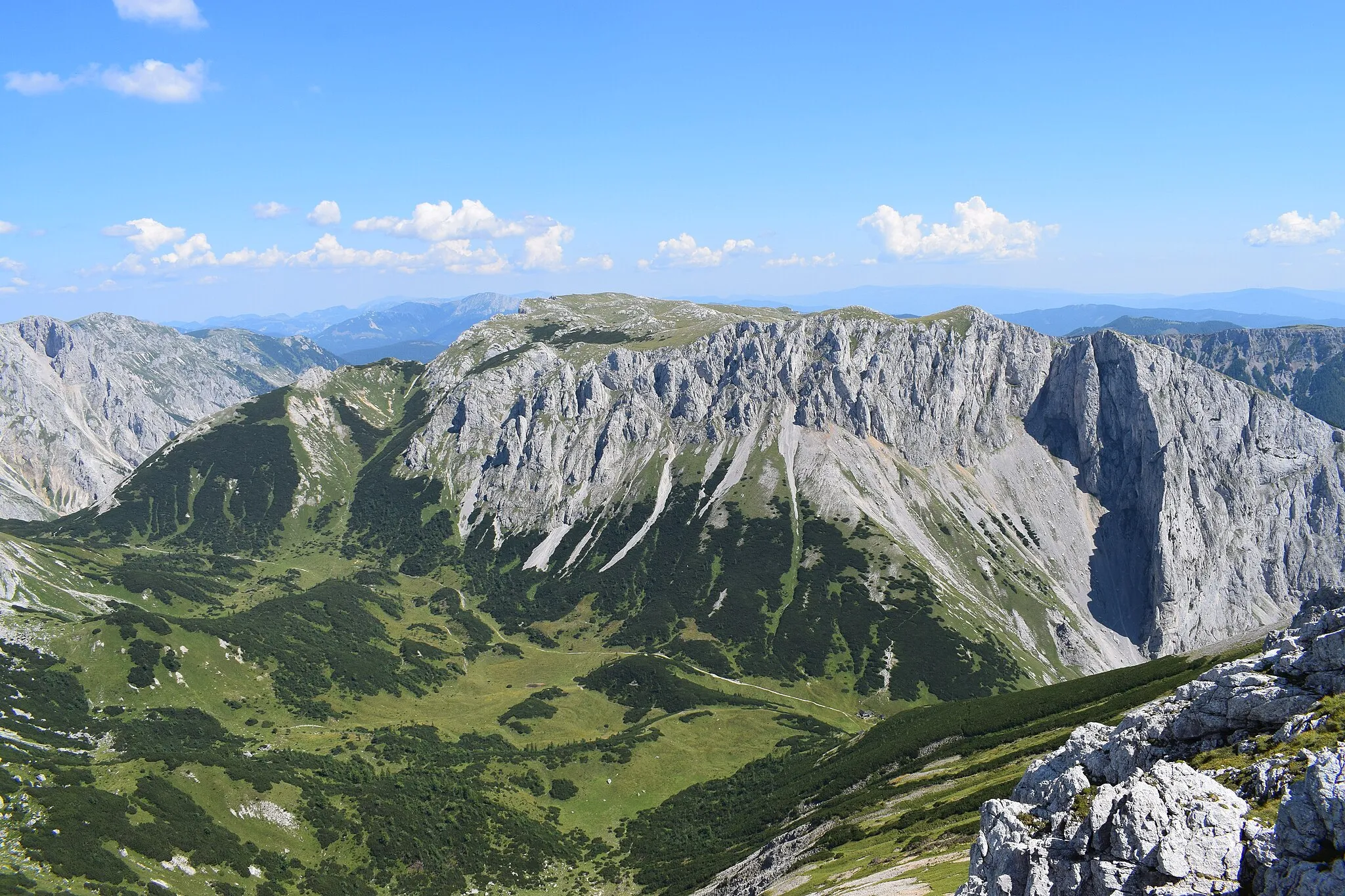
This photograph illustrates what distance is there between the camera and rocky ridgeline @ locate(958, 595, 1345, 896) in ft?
101

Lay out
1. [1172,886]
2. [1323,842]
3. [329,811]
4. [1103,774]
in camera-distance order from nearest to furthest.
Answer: [1323,842]
[1172,886]
[1103,774]
[329,811]

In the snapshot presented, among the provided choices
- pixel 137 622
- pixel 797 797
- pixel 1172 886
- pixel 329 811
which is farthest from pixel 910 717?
pixel 137 622

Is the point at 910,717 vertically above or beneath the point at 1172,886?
beneath

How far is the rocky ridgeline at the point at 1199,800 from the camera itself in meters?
30.8

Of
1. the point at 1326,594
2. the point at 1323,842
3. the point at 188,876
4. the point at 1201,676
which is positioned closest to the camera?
the point at 1323,842

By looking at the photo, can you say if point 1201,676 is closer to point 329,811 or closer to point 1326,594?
point 1326,594

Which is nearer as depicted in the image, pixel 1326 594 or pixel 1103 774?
pixel 1103 774

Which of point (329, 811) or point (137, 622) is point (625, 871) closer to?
point (329, 811)

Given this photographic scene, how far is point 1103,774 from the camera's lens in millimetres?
50625

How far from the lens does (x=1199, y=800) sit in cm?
3516

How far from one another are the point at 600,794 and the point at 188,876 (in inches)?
3474

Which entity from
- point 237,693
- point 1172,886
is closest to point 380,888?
point 237,693

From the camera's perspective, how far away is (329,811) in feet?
423

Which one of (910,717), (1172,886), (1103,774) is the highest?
(1172,886)
